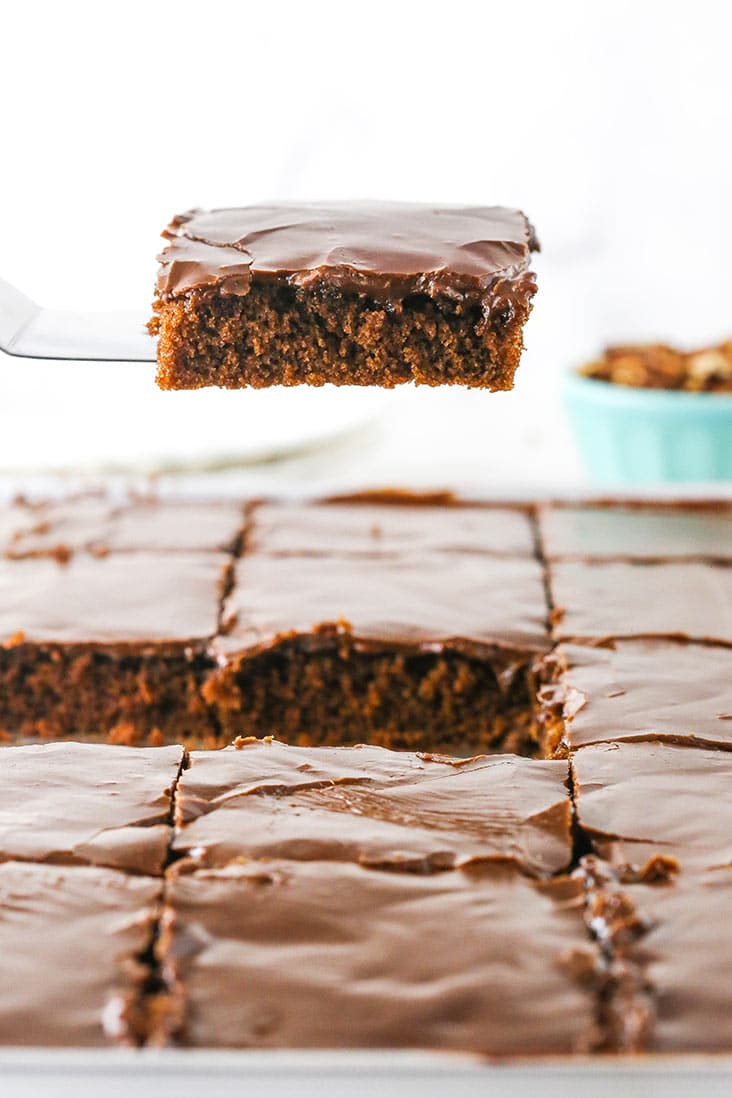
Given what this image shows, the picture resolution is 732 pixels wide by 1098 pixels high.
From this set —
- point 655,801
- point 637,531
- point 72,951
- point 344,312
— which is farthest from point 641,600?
point 72,951

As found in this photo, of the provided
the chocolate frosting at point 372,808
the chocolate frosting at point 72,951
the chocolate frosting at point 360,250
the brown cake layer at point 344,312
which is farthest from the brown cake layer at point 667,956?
the chocolate frosting at point 360,250

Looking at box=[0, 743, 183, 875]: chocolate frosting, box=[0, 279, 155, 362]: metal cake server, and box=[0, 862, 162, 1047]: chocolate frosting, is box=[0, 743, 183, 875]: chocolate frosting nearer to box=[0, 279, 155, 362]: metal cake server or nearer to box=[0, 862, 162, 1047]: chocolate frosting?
box=[0, 862, 162, 1047]: chocolate frosting

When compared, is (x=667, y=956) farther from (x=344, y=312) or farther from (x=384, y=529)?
(x=384, y=529)

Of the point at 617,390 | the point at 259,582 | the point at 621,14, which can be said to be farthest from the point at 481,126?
the point at 259,582

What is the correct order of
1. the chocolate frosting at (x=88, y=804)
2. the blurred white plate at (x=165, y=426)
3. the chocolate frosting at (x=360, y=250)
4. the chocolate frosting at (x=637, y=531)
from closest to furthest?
1. the chocolate frosting at (x=88, y=804)
2. the chocolate frosting at (x=360, y=250)
3. the chocolate frosting at (x=637, y=531)
4. the blurred white plate at (x=165, y=426)

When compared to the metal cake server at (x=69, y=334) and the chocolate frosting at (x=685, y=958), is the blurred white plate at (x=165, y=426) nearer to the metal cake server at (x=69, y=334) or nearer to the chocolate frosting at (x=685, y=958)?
the metal cake server at (x=69, y=334)

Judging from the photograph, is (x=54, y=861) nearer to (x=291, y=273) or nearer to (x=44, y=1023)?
(x=44, y=1023)

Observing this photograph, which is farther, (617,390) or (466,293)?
(617,390)
